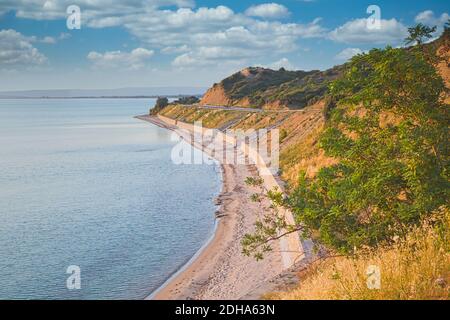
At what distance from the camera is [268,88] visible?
119938 mm

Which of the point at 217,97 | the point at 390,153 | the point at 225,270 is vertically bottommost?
the point at 225,270

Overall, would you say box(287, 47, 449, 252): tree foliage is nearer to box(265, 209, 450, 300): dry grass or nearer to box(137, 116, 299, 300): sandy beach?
box(265, 209, 450, 300): dry grass

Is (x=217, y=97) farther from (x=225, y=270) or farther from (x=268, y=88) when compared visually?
(x=225, y=270)

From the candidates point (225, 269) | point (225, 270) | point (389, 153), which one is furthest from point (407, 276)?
point (225, 269)

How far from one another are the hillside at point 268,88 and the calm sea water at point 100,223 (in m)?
31.0

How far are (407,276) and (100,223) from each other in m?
24.9

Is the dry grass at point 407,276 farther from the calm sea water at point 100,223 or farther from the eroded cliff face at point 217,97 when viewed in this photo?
the eroded cliff face at point 217,97

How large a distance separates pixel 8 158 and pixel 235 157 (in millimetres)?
30617

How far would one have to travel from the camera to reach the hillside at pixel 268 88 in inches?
3319

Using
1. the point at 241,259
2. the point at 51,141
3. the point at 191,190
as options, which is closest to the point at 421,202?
the point at 241,259

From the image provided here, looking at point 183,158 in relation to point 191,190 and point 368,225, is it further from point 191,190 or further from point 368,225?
point 368,225

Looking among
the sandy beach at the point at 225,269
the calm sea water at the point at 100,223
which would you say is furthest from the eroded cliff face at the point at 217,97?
the sandy beach at the point at 225,269

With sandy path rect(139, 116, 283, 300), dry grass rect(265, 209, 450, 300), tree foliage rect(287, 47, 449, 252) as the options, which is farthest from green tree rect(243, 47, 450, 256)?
sandy path rect(139, 116, 283, 300)

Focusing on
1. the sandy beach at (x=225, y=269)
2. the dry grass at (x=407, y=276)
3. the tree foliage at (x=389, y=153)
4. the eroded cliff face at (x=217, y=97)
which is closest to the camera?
the dry grass at (x=407, y=276)
